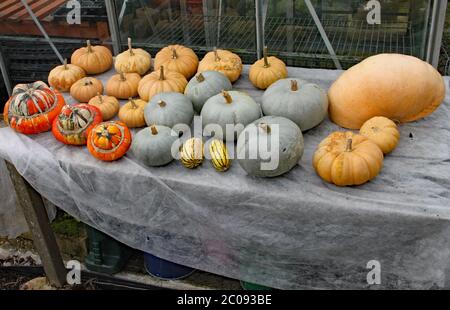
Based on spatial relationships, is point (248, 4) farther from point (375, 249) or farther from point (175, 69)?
point (375, 249)

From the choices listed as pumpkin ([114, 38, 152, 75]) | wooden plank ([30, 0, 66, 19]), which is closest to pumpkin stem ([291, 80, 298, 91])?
pumpkin ([114, 38, 152, 75])

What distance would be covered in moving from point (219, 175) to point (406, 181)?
98cm

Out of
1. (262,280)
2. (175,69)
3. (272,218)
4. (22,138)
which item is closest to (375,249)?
(272,218)

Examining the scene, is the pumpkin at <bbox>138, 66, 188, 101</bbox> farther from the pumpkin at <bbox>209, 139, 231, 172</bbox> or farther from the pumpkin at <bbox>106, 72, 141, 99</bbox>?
the pumpkin at <bbox>209, 139, 231, 172</bbox>

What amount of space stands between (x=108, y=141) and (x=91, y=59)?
125 cm

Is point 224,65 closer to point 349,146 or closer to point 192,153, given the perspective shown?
point 192,153

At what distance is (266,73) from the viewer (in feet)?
10.6

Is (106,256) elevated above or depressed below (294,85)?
below

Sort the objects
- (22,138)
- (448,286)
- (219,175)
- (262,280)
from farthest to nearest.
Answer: (22,138) < (262,280) < (219,175) < (448,286)

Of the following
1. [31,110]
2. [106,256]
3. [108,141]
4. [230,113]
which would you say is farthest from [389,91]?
[106,256]

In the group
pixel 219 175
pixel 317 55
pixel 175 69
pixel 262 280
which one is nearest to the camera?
pixel 219 175

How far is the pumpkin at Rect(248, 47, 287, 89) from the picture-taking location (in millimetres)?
3236

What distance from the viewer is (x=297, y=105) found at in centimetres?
272

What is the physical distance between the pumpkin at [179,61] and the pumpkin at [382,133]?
1426 millimetres
